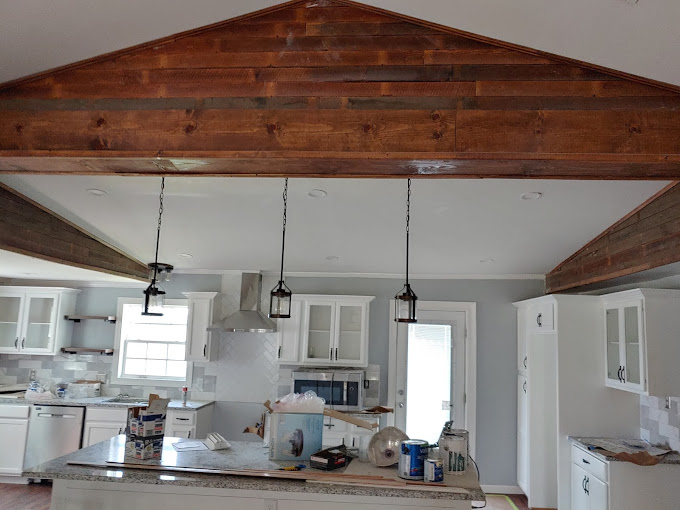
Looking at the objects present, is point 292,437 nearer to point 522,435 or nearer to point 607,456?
point 607,456

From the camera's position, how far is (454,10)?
8.67 feet

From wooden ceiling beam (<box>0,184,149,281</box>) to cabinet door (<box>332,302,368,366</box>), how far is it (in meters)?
2.45

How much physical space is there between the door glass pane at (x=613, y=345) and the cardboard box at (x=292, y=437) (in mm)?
3022

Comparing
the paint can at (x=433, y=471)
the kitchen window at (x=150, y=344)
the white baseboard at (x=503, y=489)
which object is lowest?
the white baseboard at (x=503, y=489)

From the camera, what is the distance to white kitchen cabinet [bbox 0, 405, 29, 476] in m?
6.31

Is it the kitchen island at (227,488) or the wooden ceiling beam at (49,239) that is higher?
the wooden ceiling beam at (49,239)

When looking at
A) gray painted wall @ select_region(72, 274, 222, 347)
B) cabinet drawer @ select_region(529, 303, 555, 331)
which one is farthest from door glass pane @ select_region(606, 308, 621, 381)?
gray painted wall @ select_region(72, 274, 222, 347)

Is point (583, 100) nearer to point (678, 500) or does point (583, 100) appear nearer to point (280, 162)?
point (280, 162)

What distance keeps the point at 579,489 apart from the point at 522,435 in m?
1.16

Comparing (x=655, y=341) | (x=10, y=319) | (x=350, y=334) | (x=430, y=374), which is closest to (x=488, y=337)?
(x=430, y=374)

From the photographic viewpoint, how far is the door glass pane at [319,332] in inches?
256

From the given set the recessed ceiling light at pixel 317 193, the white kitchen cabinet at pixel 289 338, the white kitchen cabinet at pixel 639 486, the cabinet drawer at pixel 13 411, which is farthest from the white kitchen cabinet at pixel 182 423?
the white kitchen cabinet at pixel 639 486

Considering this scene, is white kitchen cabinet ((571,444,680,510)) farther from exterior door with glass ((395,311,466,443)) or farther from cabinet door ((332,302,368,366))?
cabinet door ((332,302,368,366))

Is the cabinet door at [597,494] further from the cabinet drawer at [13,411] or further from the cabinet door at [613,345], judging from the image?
the cabinet drawer at [13,411]
